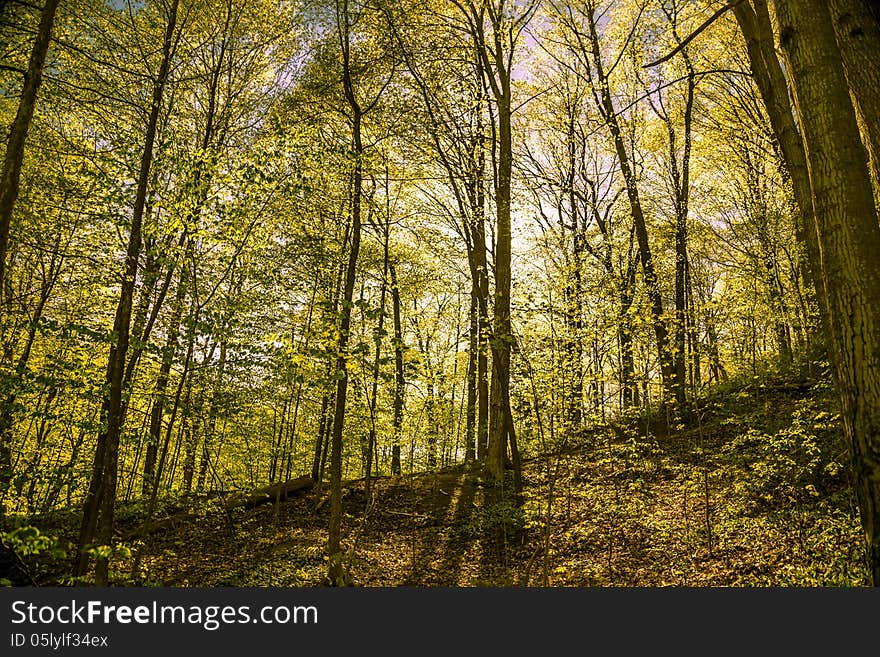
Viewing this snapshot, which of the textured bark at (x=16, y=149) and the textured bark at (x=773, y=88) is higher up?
the textured bark at (x=773, y=88)

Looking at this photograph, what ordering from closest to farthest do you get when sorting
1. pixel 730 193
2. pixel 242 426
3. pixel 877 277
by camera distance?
pixel 877 277, pixel 242 426, pixel 730 193

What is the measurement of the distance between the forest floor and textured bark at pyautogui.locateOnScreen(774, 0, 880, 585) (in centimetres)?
265

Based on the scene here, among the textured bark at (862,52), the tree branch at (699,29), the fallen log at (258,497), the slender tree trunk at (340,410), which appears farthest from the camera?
the fallen log at (258,497)

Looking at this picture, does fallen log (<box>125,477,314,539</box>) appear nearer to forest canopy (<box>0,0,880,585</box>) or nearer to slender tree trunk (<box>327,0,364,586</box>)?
forest canopy (<box>0,0,880,585</box>)

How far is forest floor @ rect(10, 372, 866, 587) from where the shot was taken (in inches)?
239

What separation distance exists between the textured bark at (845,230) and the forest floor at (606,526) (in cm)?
265

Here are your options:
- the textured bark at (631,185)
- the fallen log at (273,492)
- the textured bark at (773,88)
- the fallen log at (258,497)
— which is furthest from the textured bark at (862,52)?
the fallen log at (273,492)

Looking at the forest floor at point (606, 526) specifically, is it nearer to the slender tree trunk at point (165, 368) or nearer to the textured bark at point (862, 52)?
the slender tree trunk at point (165, 368)

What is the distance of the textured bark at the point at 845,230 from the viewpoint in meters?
3.05

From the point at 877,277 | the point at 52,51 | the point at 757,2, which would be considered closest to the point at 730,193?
the point at 757,2

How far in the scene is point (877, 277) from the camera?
10.3ft

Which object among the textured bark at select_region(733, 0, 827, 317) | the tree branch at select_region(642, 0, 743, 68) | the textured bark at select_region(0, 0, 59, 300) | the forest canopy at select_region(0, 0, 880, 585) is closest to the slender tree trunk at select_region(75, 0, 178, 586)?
the forest canopy at select_region(0, 0, 880, 585)

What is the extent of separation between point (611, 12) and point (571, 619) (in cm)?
1635

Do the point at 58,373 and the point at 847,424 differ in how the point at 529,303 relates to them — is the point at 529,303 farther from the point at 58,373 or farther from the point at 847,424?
the point at 58,373
